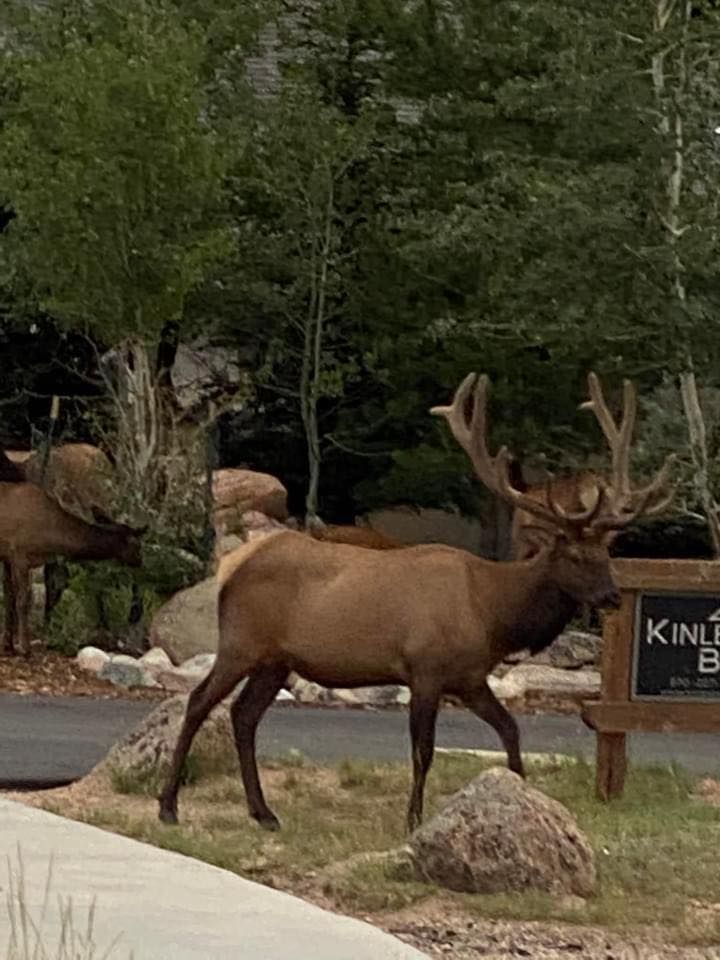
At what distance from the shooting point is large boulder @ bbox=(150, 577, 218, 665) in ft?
60.2

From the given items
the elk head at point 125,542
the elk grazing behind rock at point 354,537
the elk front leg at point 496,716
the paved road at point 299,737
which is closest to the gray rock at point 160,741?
the paved road at point 299,737

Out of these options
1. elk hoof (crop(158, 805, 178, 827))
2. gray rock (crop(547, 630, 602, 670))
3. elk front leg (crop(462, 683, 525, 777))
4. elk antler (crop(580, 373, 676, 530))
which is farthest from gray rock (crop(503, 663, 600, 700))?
elk hoof (crop(158, 805, 178, 827))

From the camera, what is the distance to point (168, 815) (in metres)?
10.9

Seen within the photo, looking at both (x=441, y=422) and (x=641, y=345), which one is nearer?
(x=641, y=345)

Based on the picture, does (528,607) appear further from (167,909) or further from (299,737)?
(299,737)

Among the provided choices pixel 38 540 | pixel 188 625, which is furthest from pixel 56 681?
pixel 38 540

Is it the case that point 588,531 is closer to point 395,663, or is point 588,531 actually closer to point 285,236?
point 395,663

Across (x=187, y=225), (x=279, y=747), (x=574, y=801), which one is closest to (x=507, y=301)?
(x=187, y=225)

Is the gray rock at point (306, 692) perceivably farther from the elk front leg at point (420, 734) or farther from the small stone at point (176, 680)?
the elk front leg at point (420, 734)

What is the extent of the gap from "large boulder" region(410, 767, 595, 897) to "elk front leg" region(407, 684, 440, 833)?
128 centimetres

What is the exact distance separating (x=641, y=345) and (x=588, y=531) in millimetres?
5715

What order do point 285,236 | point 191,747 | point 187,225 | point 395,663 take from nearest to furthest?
1. point 395,663
2. point 191,747
3. point 187,225
4. point 285,236

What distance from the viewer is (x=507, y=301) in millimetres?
17281

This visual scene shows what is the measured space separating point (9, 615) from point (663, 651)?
811cm
